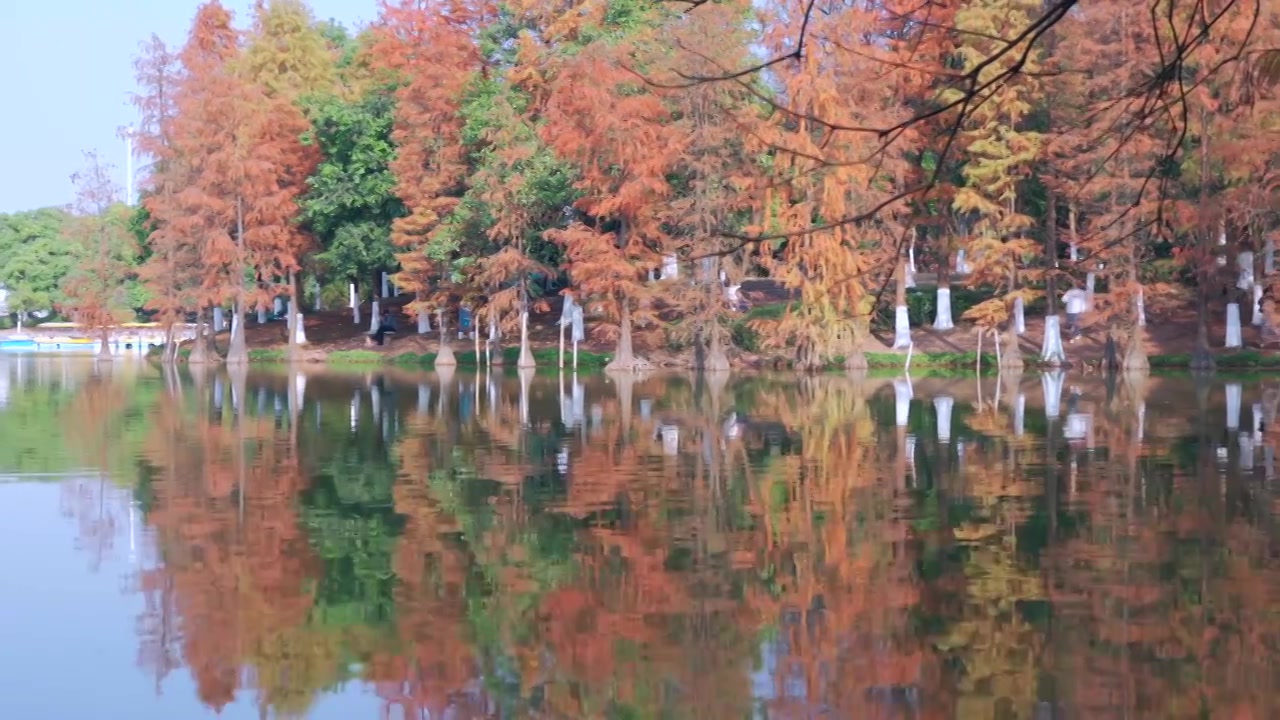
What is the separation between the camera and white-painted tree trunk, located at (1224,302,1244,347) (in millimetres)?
49500

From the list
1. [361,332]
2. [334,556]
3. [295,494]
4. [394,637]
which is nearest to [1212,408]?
[295,494]

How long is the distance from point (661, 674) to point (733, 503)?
782cm

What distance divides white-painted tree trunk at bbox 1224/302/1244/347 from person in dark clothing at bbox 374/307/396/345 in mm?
34777

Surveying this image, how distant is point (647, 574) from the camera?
1280cm

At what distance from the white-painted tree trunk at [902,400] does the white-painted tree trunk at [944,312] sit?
1017 cm

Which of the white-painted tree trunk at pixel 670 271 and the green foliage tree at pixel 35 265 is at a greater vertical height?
the green foliage tree at pixel 35 265

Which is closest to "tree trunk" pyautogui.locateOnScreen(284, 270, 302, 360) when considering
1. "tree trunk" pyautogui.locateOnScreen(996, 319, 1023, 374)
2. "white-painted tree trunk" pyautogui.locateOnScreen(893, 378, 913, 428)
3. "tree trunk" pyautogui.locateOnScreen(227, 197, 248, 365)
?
"tree trunk" pyautogui.locateOnScreen(227, 197, 248, 365)

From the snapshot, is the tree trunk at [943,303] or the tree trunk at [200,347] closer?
the tree trunk at [943,303]

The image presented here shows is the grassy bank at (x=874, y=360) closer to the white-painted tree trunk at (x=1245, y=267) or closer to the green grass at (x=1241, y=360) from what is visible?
the green grass at (x=1241, y=360)

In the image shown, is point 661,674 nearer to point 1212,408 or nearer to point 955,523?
point 955,523

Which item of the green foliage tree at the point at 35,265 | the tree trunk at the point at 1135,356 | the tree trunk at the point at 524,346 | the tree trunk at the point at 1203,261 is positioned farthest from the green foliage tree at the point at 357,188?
the green foliage tree at the point at 35,265

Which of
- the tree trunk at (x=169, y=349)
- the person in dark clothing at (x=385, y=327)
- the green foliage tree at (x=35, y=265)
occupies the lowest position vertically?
the tree trunk at (x=169, y=349)

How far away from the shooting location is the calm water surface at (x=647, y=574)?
9.29 meters

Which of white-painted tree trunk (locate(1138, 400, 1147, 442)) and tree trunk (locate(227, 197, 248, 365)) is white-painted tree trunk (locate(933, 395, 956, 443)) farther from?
tree trunk (locate(227, 197, 248, 365))
